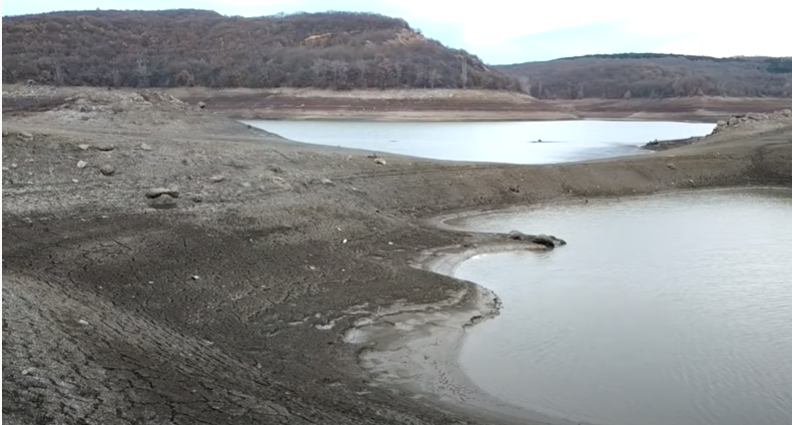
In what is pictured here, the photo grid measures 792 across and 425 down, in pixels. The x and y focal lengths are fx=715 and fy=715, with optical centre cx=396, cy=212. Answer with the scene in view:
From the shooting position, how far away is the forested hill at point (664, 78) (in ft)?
257

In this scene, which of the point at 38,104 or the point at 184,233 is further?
the point at 38,104

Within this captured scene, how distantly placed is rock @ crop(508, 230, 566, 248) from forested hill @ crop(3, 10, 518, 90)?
4482cm

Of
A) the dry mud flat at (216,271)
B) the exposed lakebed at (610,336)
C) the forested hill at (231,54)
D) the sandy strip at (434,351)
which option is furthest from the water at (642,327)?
the forested hill at (231,54)

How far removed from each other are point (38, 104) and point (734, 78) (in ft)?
A: 308

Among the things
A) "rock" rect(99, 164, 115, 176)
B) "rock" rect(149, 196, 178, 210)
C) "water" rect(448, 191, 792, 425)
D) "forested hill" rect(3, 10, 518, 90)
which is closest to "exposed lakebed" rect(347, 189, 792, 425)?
"water" rect(448, 191, 792, 425)

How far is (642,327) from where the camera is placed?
21.7 feet

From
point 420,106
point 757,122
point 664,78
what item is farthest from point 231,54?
point 757,122

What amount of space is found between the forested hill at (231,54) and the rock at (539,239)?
147 feet

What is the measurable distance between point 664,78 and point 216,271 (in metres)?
90.3

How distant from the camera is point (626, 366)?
5.54 m

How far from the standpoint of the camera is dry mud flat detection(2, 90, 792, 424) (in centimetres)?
419

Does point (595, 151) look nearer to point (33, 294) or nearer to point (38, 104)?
point (38, 104)

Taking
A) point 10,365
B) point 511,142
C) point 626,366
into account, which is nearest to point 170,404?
point 10,365

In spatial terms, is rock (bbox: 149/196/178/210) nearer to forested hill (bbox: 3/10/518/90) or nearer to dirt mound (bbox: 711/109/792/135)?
dirt mound (bbox: 711/109/792/135)
